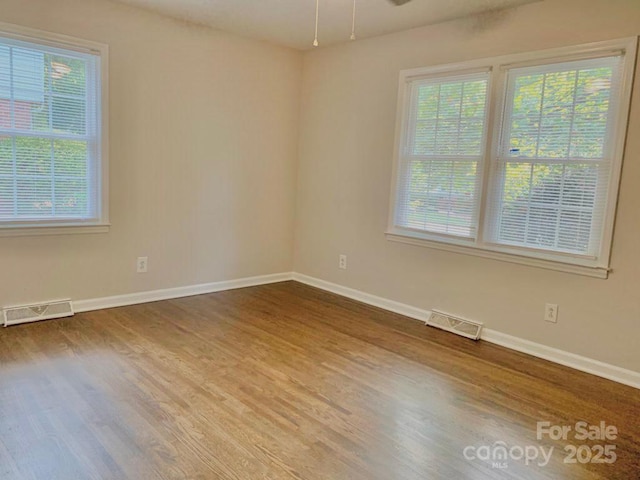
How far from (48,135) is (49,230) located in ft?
2.30

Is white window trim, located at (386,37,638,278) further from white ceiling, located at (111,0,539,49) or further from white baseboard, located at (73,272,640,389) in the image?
white baseboard, located at (73,272,640,389)

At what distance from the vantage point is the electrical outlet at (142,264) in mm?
3996

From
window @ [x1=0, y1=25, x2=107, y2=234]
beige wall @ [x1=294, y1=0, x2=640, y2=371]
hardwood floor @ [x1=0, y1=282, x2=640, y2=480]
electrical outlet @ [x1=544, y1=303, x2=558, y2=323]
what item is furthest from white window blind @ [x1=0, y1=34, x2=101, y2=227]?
electrical outlet @ [x1=544, y1=303, x2=558, y2=323]

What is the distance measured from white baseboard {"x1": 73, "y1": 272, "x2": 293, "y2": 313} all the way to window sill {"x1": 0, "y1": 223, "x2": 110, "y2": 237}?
563mm

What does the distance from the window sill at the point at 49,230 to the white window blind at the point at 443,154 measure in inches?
98.4

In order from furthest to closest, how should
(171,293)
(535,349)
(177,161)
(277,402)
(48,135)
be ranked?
(171,293), (177,161), (48,135), (535,349), (277,402)

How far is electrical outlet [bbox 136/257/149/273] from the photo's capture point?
13.1 feet

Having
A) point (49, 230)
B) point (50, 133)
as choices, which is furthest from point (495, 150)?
point (49, 230)

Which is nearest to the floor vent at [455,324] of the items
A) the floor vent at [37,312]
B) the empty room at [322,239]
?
the empty room at [322,239]

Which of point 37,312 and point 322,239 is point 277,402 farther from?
point 322,239

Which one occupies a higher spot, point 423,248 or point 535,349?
point 423,248

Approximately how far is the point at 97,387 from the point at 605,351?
3.06m

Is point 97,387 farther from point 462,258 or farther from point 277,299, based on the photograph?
point 462,258

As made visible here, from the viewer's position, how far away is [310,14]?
3.62 meters
